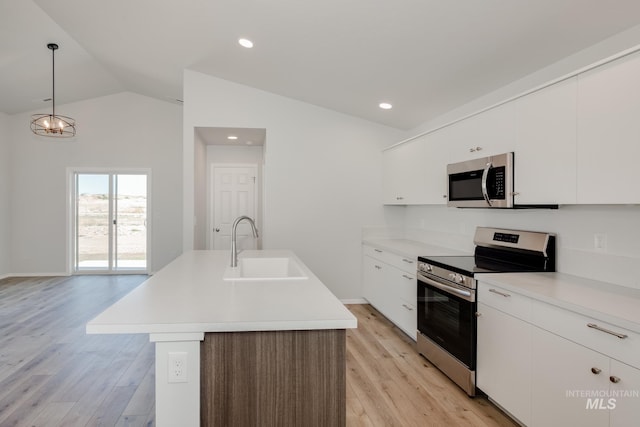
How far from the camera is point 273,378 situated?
1404mm

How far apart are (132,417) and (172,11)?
3164mm

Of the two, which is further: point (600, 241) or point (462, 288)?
point (462, 288)

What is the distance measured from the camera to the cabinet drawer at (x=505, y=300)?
1960 millimetres

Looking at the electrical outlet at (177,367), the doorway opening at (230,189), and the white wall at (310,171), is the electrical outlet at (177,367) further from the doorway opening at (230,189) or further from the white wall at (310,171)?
the doorway opening at (230,189)

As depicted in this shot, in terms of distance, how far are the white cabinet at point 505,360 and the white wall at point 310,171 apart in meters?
2.68

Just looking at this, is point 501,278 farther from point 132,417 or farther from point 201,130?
point 201,130

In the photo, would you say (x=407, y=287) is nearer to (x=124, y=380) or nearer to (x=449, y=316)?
(x=449, y=316)

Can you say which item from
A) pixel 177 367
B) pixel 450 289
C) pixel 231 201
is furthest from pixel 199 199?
pixel 177 367

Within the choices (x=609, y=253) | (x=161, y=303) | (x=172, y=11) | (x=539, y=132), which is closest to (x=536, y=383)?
(x=609, y=253)

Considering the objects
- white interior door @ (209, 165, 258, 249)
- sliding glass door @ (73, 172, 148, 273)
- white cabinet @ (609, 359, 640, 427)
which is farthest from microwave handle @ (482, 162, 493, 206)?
sliding glass door @ (73, 172, 148, 273)

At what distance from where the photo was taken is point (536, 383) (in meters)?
1.88

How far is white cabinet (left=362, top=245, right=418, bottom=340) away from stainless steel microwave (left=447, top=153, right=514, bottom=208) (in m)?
0.73

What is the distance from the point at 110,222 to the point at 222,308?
250 inches

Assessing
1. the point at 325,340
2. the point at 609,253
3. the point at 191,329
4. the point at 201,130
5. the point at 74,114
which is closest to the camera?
the point at 191,329
